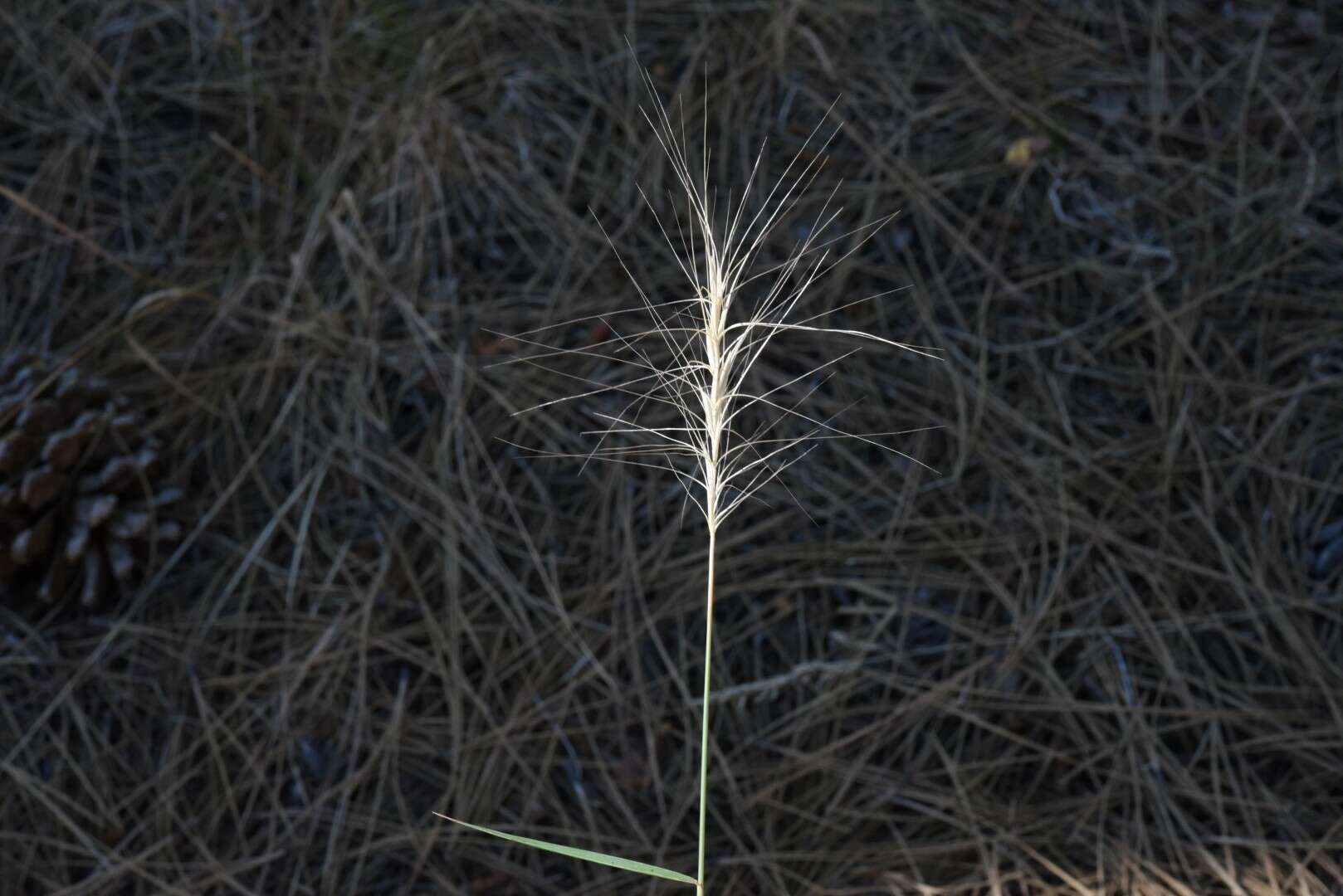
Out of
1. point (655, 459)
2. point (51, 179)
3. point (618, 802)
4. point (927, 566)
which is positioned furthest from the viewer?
point (51, 179)

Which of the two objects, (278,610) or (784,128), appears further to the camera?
(784,128)

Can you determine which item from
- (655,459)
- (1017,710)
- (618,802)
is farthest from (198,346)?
(1017,710)

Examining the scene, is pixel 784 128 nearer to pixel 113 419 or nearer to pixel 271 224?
pixel 271 224

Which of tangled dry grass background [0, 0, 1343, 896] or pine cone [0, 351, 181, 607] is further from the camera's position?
pine cone [0, 351, 181, 607]

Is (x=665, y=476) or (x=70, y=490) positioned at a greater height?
(x=70, y=490)
